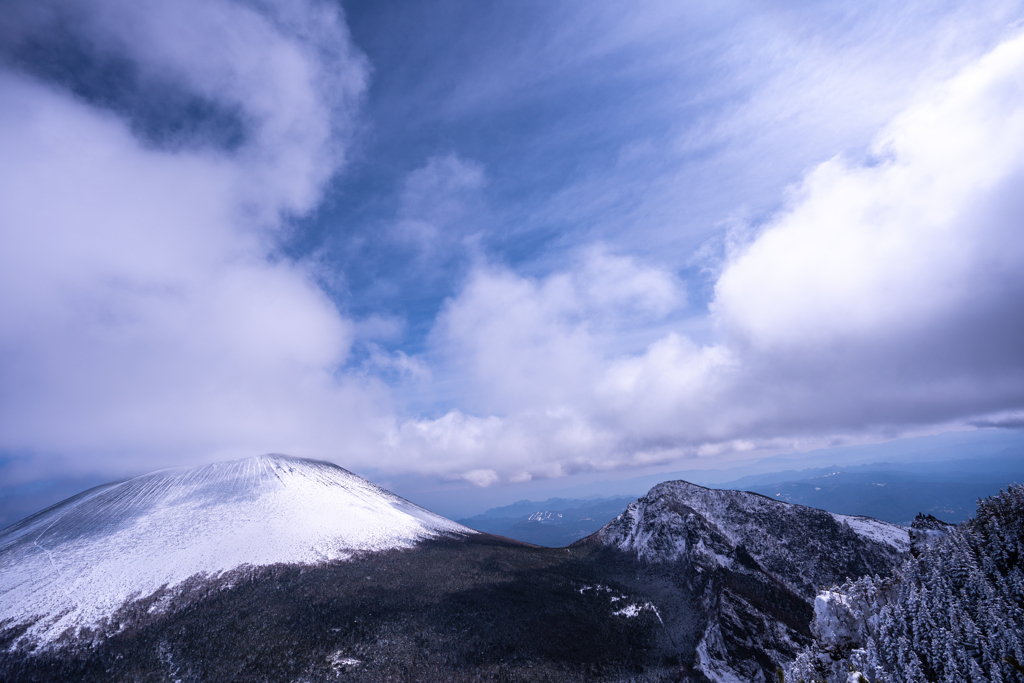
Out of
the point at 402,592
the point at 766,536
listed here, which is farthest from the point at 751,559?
the point at 402,592

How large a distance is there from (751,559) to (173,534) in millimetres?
106351

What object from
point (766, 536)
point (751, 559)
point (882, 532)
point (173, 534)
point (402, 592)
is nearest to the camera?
point (402, 592)

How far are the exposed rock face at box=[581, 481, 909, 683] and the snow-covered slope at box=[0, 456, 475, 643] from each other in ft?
179

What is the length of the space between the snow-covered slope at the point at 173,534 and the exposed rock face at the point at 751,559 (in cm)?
5451

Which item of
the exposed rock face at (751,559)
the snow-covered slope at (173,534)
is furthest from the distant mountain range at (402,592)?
the snow-covered slope at (173,534)

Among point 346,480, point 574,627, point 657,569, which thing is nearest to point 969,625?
point 574,627

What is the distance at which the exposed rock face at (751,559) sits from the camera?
48.8 m

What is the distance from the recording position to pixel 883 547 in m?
62.1

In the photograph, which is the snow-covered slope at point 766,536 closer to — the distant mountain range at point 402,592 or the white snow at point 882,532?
the white snow at point 882,532

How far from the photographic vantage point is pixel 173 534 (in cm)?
7488

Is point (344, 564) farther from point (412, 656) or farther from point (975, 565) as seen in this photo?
point (975, 565)

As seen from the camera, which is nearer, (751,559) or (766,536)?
→ (751,559)

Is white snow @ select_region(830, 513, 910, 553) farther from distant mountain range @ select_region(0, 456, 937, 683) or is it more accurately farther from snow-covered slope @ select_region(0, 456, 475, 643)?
snow-covered slope @ select_region(0, 456, 475, 643)

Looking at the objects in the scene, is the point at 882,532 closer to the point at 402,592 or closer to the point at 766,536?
the point at 766,536
